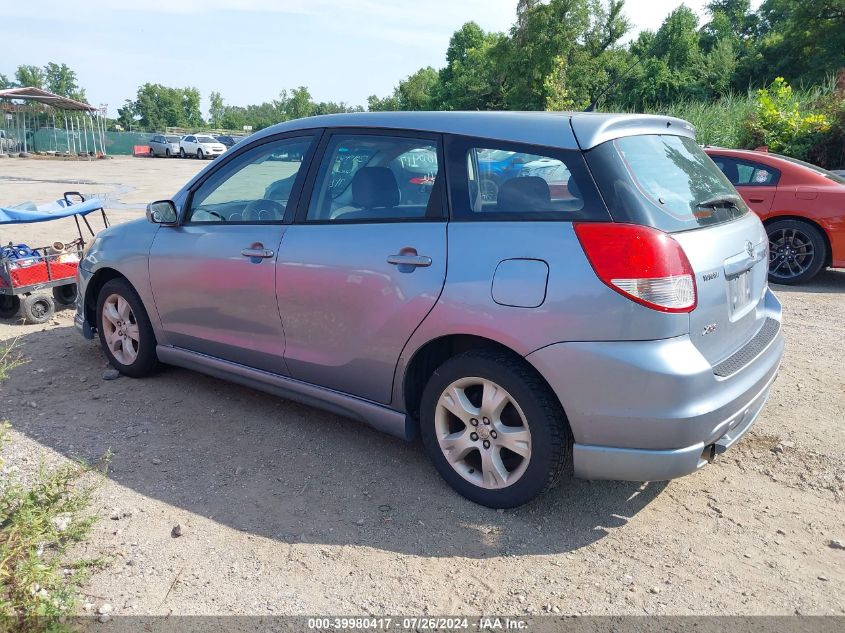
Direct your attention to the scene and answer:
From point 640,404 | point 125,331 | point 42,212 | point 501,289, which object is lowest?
point 125,331

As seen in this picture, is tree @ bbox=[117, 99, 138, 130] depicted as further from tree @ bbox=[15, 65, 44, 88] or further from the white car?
the white car

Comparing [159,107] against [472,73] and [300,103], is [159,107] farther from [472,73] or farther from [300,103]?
[472,73]

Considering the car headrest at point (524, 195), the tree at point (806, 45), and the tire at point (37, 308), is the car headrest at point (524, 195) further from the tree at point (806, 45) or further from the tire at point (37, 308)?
the tree at point (806, 45)

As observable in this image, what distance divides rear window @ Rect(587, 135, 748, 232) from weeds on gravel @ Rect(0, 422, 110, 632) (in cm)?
255

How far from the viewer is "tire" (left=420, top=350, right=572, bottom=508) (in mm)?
2906

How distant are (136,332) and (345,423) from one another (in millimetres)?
1731

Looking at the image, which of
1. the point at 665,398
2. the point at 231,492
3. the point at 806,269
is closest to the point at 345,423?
the point at 231,492

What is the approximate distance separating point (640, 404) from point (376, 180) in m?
1.77

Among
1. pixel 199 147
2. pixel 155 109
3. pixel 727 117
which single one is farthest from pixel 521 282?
pixel 155 109

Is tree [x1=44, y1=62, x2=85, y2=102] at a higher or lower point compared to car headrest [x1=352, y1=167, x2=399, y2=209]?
higher

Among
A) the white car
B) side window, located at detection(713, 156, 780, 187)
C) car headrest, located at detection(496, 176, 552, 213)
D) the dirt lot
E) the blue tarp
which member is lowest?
the dirt lot

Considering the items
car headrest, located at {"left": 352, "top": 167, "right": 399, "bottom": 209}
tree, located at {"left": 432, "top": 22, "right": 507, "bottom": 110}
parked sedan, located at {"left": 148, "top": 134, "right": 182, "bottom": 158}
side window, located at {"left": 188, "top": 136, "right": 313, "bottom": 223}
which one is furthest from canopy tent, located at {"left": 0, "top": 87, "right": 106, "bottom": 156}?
car headrest, located at {"left": 352, "top": 167, "right": 399, "bottom": 209}

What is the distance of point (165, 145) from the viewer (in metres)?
49.8

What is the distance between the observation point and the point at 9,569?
2.50 metres
